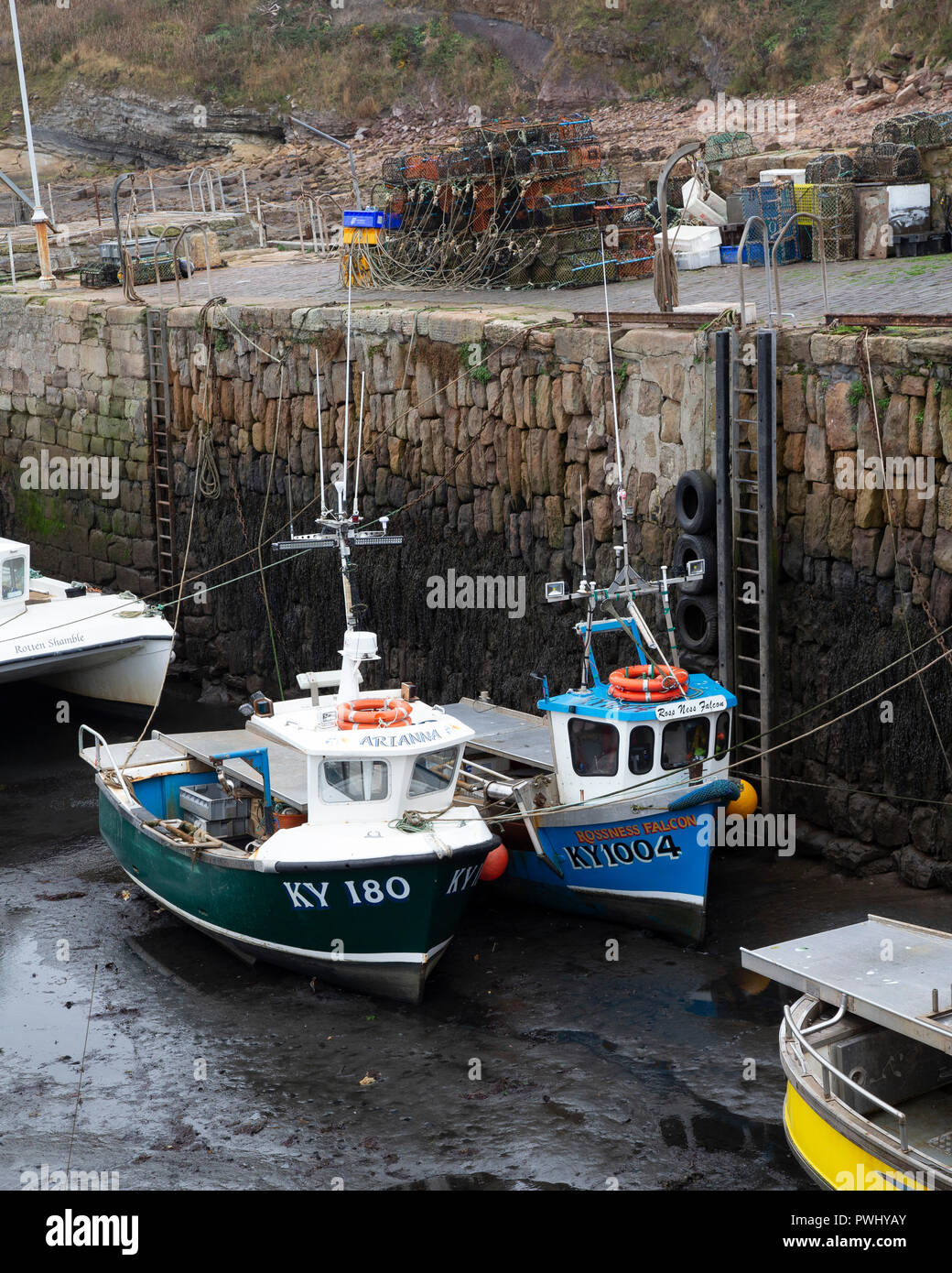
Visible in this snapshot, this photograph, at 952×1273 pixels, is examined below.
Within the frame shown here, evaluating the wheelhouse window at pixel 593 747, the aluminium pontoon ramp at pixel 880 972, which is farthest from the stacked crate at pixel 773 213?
the aluminium pontoon ramp at pixel 880 972

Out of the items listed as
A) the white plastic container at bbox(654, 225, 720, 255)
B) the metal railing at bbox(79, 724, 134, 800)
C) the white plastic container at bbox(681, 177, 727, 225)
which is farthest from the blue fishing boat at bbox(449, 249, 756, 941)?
the white plastic container at bbox(681, 177, 727, 225)

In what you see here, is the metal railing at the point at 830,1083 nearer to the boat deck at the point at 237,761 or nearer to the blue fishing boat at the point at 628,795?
the blue fishing boat at the point at 628,795

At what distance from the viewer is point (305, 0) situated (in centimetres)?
3888

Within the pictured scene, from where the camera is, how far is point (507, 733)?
12.8 meters

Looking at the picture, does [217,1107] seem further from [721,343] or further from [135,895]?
[721,343]

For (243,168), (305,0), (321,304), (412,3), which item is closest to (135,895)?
(321,304)

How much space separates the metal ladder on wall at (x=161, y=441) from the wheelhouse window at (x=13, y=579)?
251 centimetres

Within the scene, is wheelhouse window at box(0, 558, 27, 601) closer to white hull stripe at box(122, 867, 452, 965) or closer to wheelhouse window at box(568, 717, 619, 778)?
white hull stripe at box(122, 867, 452, 965)

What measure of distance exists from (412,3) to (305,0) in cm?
378

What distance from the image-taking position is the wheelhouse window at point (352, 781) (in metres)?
10.6

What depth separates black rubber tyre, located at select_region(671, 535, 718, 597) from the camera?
12.5 m

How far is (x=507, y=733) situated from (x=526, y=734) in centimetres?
16

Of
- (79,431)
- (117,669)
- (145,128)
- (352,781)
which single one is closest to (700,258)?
(117,669)

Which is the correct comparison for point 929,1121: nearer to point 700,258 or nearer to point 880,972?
point 880,972
